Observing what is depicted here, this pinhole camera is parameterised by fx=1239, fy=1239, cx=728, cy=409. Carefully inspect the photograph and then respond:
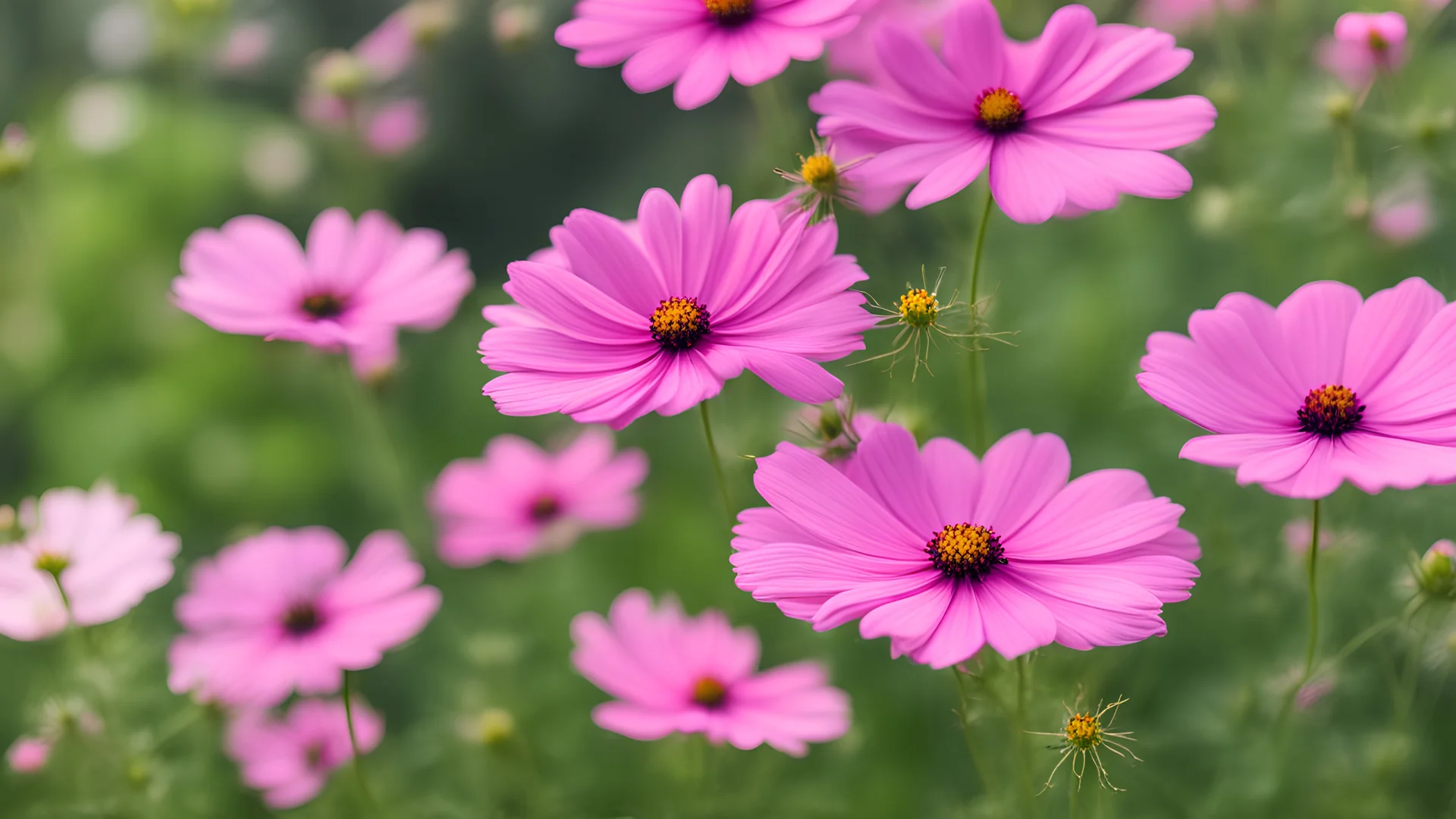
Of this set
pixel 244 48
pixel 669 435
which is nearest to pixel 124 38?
pixel 244 48

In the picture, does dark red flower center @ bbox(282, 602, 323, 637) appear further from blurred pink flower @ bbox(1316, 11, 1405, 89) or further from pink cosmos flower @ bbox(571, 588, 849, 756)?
blurred pink flower @ bbox(1316, 11, 1405, 89)

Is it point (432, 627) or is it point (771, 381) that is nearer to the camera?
point (771, 381)

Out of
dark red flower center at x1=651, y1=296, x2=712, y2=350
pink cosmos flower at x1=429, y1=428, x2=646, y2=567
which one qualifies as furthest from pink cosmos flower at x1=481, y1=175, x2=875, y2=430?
pink cosmos flower at x1=429, y1=428, x2=646, y2=567

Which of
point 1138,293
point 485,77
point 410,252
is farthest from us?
point 485,77

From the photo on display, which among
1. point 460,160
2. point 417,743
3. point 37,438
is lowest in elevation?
point 37,438

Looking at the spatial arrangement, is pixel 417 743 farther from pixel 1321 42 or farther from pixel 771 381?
pixel 1321 42

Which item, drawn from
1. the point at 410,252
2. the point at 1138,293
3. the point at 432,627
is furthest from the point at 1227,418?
the point at 432,627

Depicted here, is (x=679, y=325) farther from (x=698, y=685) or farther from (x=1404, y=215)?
(x=1404, y=215)
